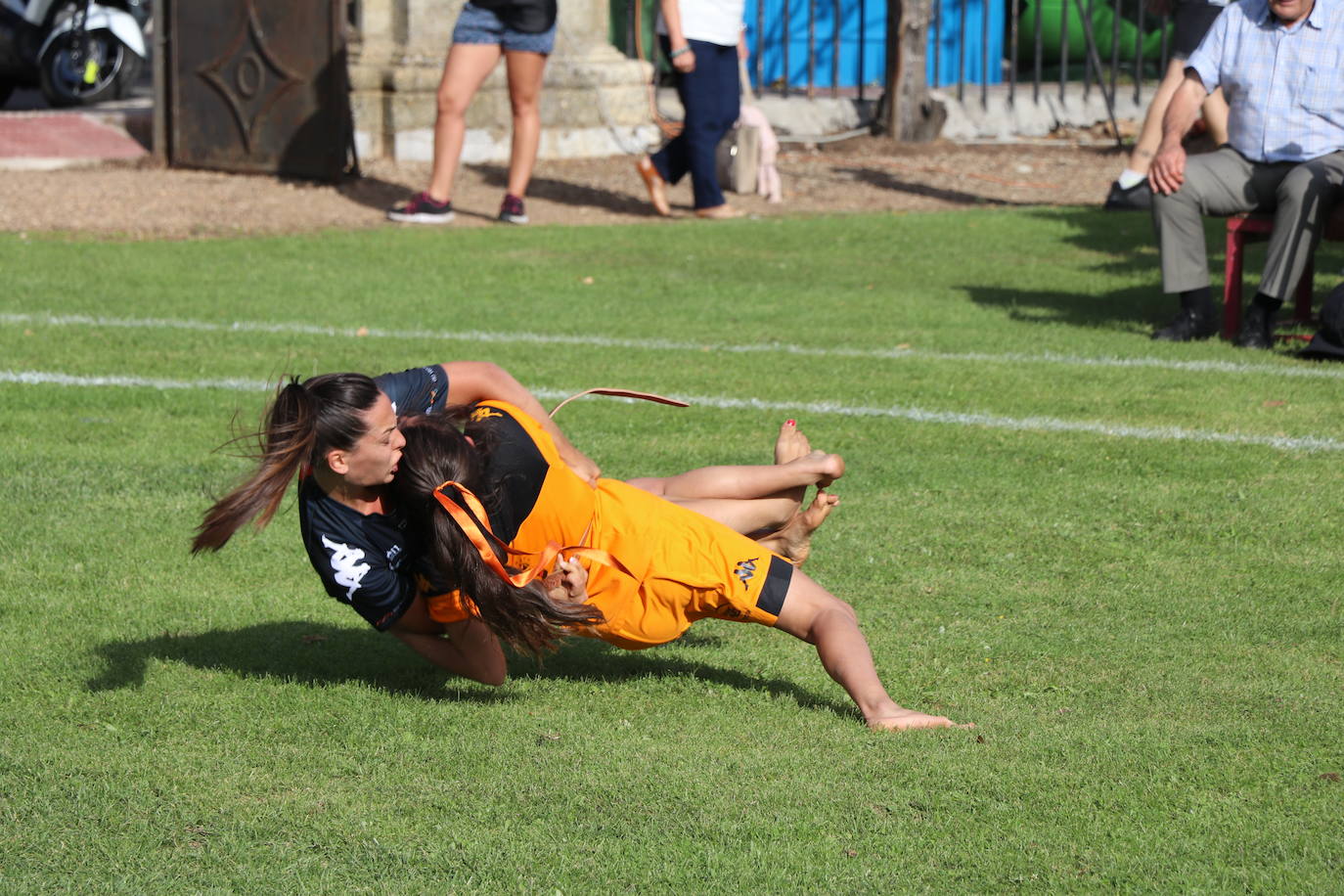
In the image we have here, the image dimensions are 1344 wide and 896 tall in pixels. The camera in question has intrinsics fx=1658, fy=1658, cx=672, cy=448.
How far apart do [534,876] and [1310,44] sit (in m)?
6.52

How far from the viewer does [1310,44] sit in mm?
8008

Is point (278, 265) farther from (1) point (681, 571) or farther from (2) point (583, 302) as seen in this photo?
(1) point (681, 571)

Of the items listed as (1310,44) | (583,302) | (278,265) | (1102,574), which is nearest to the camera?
(1102,574)

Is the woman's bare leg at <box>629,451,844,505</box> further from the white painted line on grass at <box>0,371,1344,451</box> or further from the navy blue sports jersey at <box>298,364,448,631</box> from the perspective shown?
the white painted line on grass at <box>0,371,1344,451</box>

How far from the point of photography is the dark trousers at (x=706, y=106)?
11945 millimetres

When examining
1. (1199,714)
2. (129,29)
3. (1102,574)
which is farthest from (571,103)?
(1199,714)

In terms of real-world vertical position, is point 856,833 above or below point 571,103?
below

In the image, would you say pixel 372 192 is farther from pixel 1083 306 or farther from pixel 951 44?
pixel 951 44

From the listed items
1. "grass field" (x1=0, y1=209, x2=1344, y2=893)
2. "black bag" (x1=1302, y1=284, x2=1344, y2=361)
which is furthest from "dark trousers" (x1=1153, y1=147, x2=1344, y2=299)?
"grass field" (x1=0, y1=209, x2=1344, y2=893)

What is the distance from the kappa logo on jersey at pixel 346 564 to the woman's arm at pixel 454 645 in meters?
0.23

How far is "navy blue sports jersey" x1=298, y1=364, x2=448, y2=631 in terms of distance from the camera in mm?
3875

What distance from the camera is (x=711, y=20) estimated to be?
1174cm

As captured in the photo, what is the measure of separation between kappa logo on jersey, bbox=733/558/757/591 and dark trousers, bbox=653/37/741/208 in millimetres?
8355

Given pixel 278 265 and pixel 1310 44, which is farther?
pixel 278 265
